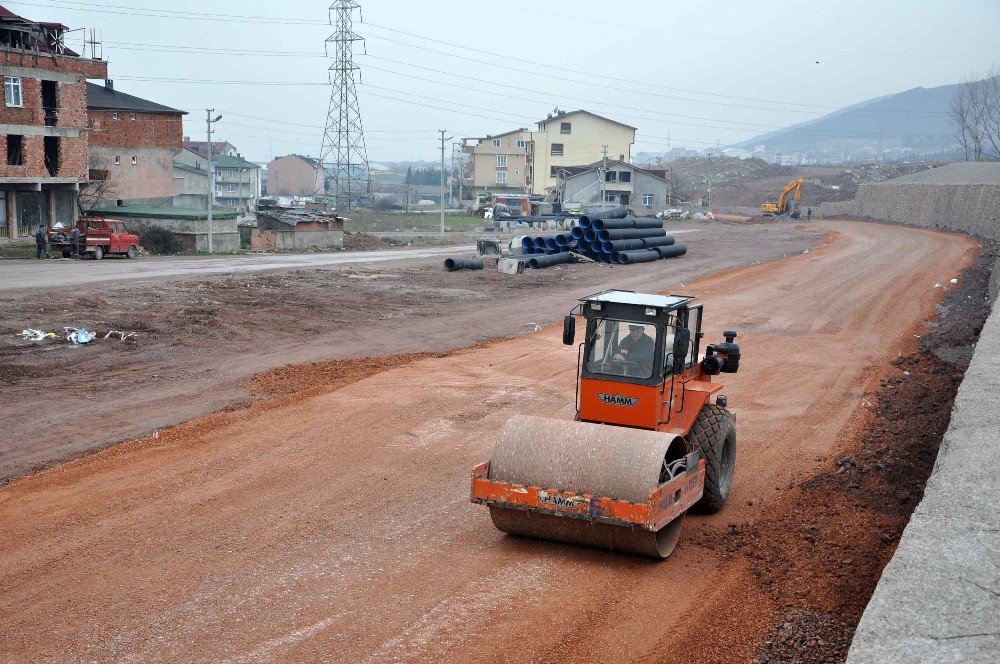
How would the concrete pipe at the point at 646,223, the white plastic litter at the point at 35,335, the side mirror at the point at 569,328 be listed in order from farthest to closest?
the concrete pipe at the point at 646,223
the white plastic litter at the point at 35,335
the side mirror at the point at 569,328

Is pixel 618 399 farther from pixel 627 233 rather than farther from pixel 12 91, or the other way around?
pixel 12 91

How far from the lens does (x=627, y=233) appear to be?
44.9m

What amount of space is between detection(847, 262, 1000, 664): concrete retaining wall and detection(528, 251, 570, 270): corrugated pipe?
31.1 meters

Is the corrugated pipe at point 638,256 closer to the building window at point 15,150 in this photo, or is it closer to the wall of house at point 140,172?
the building window at point 15,150

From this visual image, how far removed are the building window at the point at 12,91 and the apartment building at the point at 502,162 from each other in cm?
7764

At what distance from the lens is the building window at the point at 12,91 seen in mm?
44781

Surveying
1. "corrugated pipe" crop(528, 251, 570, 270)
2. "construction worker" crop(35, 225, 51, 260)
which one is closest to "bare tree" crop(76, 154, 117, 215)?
"construction worker" crop(35, 225, 51, 260)

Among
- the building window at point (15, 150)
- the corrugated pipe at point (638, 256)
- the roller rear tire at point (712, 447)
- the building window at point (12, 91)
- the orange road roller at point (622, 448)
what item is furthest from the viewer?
the building window at point (15, 150)

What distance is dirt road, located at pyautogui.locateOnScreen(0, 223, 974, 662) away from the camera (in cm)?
782

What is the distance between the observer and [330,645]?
7641 millimetres

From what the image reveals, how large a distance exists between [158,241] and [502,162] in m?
77.6

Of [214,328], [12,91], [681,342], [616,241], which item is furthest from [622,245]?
[681,342]

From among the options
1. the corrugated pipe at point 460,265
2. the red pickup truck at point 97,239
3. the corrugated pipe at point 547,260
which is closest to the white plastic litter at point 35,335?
the corrugated pipe at point 460,265

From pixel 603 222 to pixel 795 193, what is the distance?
170 feet
